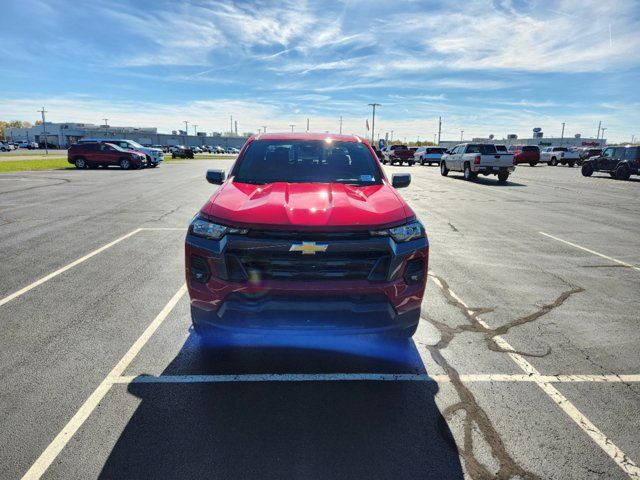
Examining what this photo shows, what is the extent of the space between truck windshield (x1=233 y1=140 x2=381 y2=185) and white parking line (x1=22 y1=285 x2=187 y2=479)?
173cm

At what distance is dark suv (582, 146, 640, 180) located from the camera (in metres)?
23.9

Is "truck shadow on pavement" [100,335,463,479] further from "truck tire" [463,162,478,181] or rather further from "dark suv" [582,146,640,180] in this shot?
"dark suv" [582,146,640,180]

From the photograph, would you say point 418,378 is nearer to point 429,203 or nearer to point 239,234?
point 239,234

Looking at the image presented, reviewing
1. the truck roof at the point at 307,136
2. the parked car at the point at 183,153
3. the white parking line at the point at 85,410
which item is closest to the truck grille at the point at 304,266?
the white parking line at the point at 85,410

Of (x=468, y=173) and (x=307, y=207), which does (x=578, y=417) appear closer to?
(x=307, y=207)

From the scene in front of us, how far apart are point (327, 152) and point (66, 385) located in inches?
130

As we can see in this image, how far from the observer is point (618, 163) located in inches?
965

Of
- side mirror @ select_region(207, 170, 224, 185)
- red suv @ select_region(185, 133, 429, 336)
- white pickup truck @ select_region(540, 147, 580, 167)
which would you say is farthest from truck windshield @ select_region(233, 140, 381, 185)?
white pickup truck @ select_region(540, 147, 580, 167)

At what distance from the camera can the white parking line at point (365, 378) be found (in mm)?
3090

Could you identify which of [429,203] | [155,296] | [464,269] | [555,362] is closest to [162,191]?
[429,203]

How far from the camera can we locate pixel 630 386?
3.07 metres

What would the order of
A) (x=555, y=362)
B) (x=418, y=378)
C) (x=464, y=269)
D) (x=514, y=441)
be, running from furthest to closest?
(x=464, y=269), (x=555, y=362), (x=418, y=378), (x=514, y=441)

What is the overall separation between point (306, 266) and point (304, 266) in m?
0.01

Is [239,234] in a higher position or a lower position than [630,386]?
higher
